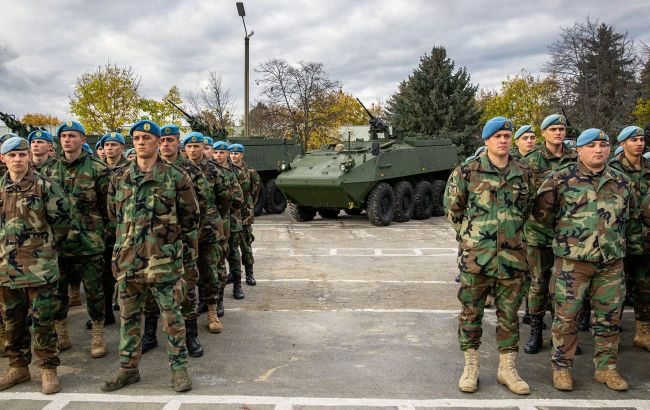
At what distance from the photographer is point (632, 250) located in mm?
4812

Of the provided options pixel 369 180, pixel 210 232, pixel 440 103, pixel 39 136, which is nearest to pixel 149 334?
pixel 210 232

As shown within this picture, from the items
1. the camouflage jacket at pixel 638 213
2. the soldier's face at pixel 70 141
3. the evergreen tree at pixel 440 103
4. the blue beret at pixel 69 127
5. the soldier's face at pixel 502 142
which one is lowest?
the camouflage jacket at pixel 638 213

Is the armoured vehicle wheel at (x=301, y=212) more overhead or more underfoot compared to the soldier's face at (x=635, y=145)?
more underfoot

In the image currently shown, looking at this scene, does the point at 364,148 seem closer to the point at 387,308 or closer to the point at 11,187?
the point at 387,308

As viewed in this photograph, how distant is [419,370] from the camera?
15.1ft

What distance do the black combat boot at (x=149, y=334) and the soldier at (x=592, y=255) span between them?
3.14 m

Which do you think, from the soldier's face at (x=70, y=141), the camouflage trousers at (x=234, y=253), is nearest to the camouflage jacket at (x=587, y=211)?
the camouflage trousers at (x=234, y=253)

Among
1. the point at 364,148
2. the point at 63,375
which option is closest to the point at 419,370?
the point at 63,375

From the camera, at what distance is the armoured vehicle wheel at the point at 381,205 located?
1357cm

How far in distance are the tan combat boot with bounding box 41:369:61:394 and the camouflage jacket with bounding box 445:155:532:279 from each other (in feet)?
9.45

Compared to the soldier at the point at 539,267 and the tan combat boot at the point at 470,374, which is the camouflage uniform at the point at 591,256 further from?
the soldier at the point at 539,267

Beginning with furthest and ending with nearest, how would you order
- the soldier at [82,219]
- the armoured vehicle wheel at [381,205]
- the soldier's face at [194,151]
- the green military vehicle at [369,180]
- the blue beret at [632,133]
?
the armoured vehicle wheel at [381,205], the green military vehicle at [369,180], the soldier's face at [194,151], the soldier at [82,219], the blue beret at [632,133]

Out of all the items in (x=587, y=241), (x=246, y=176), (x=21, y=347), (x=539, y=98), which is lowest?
(x=21, y=347)

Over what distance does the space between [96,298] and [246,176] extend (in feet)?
8.62
